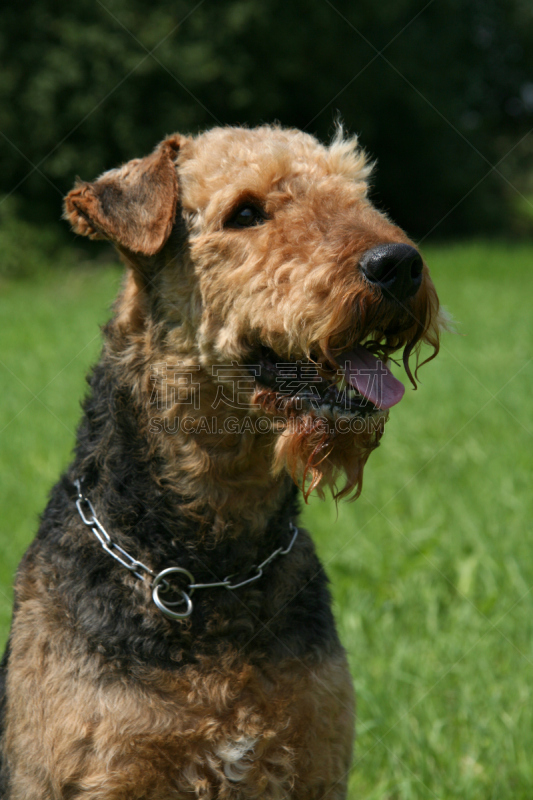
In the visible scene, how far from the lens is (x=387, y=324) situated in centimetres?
239

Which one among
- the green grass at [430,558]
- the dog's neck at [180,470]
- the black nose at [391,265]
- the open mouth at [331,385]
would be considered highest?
the black nose at [391,265]

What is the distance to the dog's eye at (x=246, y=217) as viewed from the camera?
267 centimetres

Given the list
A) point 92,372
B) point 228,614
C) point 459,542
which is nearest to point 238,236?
point 92,372

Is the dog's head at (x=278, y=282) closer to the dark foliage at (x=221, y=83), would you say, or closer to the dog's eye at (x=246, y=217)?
the dog's eye at (x=246, y=217)

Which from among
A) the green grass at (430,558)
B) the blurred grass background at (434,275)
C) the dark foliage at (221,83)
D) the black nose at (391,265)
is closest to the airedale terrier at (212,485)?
the black nose at (391,265)

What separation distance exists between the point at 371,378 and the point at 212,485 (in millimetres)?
685

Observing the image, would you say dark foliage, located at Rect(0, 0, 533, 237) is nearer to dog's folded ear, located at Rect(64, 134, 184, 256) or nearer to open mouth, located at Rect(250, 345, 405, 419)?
dog's folded ear, located at Rect(64, 134, 184, 256)

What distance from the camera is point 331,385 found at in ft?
8.11

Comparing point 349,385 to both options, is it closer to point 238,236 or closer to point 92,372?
point 238,236

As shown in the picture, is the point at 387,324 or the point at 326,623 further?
the point at 326,623

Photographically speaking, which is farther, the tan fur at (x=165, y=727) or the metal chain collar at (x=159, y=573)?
the metal chain collar at (x=159, y=573)

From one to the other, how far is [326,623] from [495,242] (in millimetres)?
22306

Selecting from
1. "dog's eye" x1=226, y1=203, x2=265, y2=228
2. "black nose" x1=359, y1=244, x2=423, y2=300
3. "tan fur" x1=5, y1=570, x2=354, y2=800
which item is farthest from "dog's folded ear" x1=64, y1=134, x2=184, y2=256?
"tan fur" x1=5, y1=570, x2=354, y2=800

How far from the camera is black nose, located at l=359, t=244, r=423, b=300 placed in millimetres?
2285
